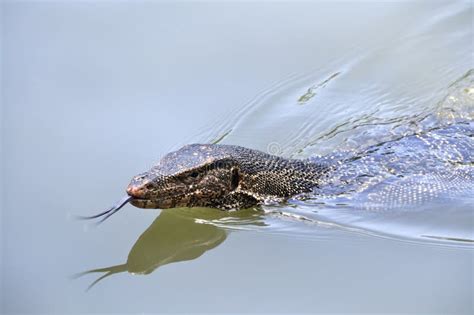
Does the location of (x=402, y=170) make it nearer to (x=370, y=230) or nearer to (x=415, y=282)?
(x=370, y=230)

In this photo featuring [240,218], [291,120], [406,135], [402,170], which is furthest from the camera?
[291,120]

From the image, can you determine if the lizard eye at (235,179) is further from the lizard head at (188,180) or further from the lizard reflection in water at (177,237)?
the lizard reflection in water at (177,237)

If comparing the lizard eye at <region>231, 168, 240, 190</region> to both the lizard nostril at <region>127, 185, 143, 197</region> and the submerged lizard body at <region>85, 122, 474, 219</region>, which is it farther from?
the lizard nostril at <region>127, 185, 143, 197</region>

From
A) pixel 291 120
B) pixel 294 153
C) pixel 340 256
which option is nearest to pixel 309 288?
pixel 340 256

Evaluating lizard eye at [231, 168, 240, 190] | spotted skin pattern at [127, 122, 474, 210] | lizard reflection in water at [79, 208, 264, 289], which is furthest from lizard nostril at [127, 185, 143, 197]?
lizard eye at [231, 168, 240, 190]

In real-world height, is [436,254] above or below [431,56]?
below

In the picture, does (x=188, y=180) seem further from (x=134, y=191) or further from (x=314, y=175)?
(x=314, y=175)

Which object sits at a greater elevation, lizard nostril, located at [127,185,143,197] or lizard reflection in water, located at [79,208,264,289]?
lizard nostril, located at [127,185,143,197]
